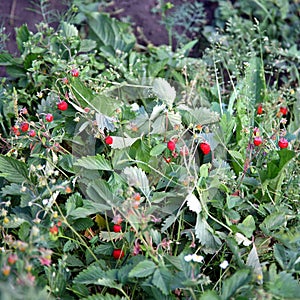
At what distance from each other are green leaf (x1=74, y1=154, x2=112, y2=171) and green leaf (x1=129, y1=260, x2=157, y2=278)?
377 millimetres

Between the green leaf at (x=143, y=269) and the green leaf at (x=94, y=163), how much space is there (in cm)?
38

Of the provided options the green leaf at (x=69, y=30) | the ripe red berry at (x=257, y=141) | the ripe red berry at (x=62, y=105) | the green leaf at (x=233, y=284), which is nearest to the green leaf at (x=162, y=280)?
the green leaf at (x=233, y=284)

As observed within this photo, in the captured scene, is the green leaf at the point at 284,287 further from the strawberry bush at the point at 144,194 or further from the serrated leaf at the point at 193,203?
the serrated leaf at the point at 193,203

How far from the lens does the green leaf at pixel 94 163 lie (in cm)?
156

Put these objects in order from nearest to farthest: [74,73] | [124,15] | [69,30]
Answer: [74,73]
[69,30]
[124,15]

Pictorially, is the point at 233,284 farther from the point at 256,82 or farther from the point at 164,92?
the point at 256,82

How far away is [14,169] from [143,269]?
564 mm

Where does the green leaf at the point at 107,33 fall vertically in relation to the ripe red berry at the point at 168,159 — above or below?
above

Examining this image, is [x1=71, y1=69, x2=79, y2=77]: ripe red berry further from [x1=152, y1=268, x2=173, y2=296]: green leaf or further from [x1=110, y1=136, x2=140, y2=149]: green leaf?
[x1=152, y1=268, x2=173, y2=296]: green leaf

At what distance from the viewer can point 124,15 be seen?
2.72 metres

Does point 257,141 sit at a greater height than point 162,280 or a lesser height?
greater

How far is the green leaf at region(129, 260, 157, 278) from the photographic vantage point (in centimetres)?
130

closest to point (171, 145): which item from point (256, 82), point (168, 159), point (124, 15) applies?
point (168, 159)

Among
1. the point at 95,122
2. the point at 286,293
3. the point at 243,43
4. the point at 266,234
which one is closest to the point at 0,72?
the point at 95,122
